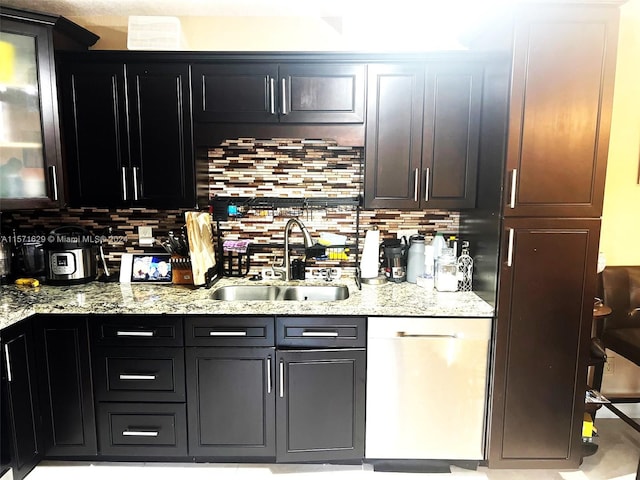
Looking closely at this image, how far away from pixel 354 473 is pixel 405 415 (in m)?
0.43

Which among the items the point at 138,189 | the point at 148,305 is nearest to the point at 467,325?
the point at 148,305

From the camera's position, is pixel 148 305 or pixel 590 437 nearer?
pixel 148 305

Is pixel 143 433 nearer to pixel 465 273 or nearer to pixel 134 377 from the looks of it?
pixel 134 377

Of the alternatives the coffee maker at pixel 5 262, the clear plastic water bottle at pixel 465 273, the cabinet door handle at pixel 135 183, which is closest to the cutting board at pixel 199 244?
the cabinet door handle at pixel 135 183

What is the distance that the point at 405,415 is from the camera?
84.7 inches

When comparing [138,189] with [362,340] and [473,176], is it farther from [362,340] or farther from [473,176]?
[473,176]

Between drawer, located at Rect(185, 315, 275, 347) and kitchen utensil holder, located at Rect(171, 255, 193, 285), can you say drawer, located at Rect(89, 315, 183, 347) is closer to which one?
drawer, located at Rect(185, 315, 275, 347)

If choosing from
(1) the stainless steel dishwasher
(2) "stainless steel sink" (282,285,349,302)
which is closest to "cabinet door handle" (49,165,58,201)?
(2) "stainless steel sink" (282,285,349,302)

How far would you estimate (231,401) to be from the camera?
214cm

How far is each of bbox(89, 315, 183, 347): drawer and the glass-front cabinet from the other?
757mm

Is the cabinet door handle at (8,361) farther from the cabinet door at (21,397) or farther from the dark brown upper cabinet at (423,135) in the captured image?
the dark brown upper cabinet at (423,135)

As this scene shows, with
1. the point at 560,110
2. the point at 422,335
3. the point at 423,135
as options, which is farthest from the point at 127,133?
the point at 560,110

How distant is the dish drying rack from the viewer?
8.23 ft

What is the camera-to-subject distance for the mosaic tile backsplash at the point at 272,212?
8.59 ft
